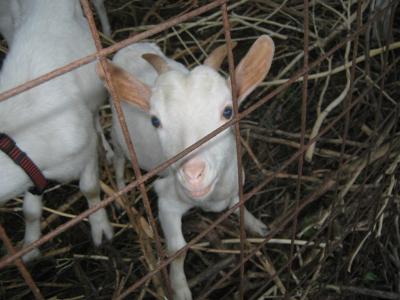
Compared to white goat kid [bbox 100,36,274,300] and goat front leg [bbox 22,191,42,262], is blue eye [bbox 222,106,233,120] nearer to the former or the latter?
white goat kid [bbox 100,36,274,300]

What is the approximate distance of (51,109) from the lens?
87.7 inches

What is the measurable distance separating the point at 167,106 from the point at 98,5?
8.12 ft

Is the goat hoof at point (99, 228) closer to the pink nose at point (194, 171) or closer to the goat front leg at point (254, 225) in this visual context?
the goat front leg at point (254, 225)

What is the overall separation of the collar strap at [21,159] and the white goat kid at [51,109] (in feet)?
0.16

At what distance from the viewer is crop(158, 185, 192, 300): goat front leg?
234 centimetres

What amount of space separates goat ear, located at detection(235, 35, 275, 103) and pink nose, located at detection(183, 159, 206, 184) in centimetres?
43

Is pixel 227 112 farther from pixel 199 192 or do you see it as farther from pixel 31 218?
pixel 31 218

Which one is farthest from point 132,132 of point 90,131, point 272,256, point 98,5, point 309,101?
point 98,5

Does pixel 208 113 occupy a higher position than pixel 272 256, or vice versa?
pixel 208 113

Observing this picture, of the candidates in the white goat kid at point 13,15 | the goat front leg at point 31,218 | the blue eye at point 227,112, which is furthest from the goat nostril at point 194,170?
the white goat kid at point 13,15

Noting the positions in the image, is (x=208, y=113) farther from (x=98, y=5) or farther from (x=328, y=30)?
(x=98, y=5)

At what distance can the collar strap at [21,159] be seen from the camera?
188cm

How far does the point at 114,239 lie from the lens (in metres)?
2.81

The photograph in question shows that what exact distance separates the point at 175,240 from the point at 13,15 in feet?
6.74
